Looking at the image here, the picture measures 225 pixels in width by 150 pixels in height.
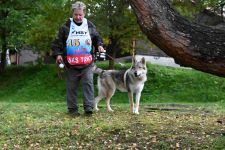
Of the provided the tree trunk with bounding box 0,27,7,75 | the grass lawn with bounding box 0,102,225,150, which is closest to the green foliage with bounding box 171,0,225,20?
the grass lawn with bounding box 0,102,225,150

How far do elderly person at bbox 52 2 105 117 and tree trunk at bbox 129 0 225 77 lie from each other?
10.5ft

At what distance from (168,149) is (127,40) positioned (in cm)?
1513

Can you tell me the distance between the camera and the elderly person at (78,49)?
363 inches

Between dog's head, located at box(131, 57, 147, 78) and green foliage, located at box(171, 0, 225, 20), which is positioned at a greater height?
green foliage, located at box(171, 0, 225, 20)

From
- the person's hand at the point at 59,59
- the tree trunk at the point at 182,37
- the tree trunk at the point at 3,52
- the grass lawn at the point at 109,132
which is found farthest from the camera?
the tree trunk at the point at 3,52

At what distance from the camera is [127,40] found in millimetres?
21125

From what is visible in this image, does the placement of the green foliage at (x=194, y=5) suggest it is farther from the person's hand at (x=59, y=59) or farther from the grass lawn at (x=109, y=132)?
the grass lawn at (x=109, y=132)

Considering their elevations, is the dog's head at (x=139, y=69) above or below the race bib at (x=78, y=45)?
below

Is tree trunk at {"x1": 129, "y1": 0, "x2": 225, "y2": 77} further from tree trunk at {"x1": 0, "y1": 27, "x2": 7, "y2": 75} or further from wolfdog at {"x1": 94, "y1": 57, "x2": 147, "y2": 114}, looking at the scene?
tree trunk at {"x1": 0, "y1": 27, "x2": 7, "y2": 75}

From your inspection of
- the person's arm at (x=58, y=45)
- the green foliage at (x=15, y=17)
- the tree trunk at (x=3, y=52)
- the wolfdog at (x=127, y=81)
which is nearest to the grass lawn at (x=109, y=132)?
the person's arm at (x=58, y=45)

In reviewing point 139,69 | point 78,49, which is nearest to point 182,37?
point 78,49

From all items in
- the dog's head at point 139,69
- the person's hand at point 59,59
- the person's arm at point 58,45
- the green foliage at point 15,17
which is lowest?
the dog's head at point 139,69

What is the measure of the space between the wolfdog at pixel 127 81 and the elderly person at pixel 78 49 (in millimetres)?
1460

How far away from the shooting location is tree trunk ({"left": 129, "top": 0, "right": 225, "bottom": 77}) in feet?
19.5
